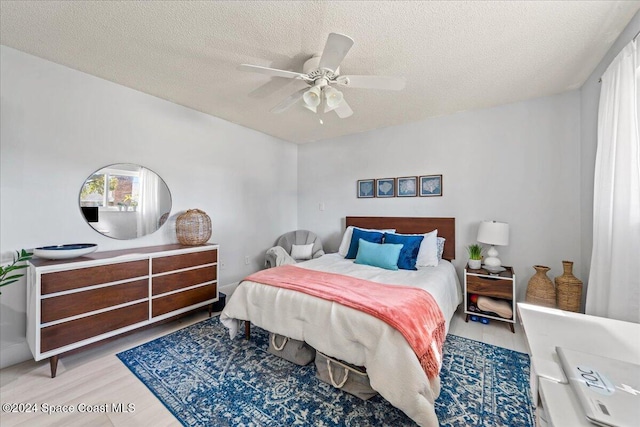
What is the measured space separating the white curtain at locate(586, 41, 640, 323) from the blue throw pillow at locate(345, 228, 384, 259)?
1.91 metres

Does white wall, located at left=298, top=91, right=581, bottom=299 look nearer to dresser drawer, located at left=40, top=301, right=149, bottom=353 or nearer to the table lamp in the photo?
the table lamp

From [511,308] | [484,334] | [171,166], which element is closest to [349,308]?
[484,334]

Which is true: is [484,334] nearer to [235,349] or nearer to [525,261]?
[525,261]

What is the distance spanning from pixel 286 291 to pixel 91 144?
2.36 metres

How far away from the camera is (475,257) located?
2.91m

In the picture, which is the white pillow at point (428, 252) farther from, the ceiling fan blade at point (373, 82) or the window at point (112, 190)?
the window at point (112, 190)

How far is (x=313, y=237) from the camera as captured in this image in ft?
14.2

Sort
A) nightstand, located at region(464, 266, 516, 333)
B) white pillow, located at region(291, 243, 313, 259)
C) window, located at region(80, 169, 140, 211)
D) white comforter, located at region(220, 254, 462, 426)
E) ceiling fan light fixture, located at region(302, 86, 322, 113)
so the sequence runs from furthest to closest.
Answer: white pillow, located at region(291, 243, 313, 259) < nightstand, located at region(464, 266, 516, 333) < window, located at region(80, 169, 140, 211) < ceiling fan light fixture, located at region(302, 86, 322, 113) < white comforter, located at region(220, 254, 462, 426)

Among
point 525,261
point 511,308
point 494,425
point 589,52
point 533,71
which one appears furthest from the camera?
point 525,261

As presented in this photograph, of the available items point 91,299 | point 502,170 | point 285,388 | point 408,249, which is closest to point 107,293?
point 91,299

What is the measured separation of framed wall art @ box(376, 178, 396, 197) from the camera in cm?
377

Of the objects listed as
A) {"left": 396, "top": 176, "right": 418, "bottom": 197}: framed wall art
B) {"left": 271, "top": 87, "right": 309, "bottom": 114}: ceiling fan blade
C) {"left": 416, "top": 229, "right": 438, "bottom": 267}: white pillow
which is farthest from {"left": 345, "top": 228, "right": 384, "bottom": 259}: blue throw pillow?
{"left": 271, "top": 87, "right": 309, "bottom": 114}: ceiling fan blade

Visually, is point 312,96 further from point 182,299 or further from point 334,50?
point 182,299

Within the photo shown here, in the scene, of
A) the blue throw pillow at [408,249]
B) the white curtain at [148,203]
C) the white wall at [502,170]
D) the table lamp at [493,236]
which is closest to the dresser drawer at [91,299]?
the white curtain at [148,203]
